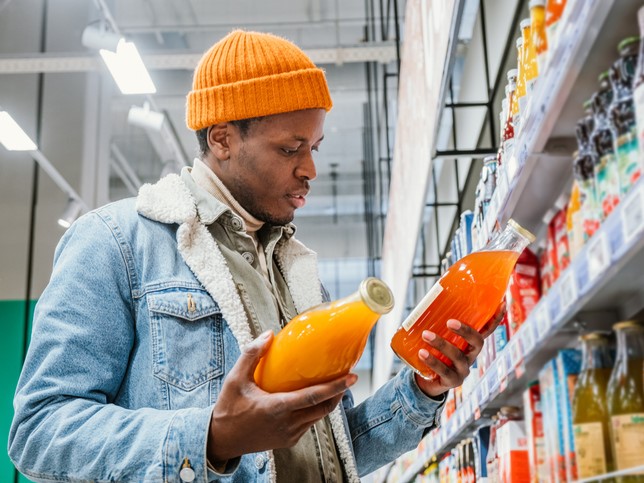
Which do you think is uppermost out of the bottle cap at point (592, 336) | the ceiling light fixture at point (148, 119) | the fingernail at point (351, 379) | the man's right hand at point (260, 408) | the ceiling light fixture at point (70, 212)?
the ceiling light fixture at point (148, 119)

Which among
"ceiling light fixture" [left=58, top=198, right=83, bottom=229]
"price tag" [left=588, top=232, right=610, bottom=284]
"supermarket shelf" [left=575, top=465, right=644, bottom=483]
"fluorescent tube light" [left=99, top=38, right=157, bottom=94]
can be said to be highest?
"ceiling light fixture" [left=58, top=198, right=83, bottom=229]

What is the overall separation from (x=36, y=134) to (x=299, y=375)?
7571mm

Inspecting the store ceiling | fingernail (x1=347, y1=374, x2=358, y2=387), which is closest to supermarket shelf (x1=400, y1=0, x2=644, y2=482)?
fingernail (x1=347, y1=374, x2=358, y2=387)

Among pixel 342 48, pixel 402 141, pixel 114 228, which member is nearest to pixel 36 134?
pixel 342 48

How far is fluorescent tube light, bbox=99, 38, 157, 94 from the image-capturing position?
15.8ft

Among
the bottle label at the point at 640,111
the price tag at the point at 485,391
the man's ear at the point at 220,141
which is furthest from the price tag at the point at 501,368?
the bottle label at the point at 640,111

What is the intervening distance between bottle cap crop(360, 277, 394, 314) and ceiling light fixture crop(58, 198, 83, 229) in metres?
6.47

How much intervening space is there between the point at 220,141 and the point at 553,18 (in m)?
0.76

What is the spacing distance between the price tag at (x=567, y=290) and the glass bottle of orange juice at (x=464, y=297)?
214mm

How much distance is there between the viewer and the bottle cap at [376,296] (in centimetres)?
127

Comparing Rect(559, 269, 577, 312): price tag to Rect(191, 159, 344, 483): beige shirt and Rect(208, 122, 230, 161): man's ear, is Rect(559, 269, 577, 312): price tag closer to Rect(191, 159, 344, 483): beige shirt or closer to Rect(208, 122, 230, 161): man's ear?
Rect(191, 159, 344, 483): beige shirt

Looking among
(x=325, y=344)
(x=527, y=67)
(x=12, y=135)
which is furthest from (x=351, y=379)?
(x=12, y=135)

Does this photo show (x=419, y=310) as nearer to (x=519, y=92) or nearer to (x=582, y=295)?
(x=582, y=295)

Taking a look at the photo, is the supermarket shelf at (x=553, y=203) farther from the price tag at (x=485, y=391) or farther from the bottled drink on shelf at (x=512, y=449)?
the bottled drink on shelf at (x=512, y=449)
